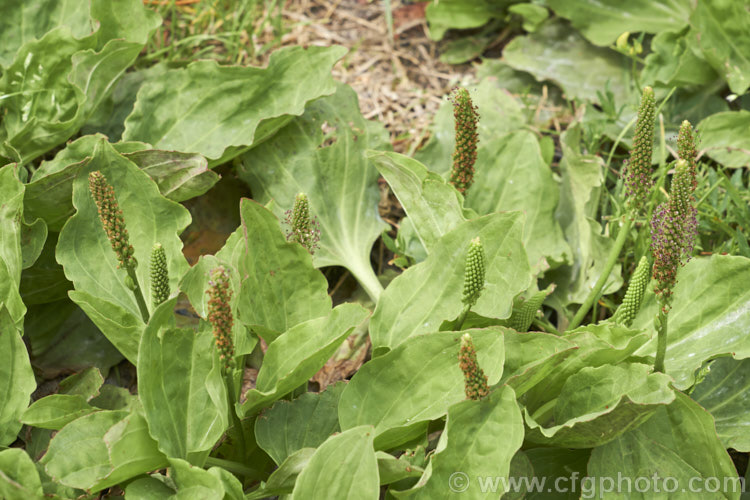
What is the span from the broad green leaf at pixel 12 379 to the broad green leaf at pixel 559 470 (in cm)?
162

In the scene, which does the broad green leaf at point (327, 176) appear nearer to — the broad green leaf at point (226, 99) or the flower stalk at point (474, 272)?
the broad green leaf at point (226, 99)

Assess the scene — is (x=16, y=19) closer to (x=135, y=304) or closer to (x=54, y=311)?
(x=54, y=311)

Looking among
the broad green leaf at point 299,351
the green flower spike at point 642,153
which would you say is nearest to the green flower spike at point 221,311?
the broad green leaf at point 299,351

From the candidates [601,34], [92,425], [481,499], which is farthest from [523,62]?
[92,425]

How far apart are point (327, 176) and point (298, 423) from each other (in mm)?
1247

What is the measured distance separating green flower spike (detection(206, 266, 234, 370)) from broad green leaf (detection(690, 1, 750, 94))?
2635 millimetres

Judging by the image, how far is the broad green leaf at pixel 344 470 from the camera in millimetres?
2031

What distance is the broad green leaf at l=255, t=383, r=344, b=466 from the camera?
2375 millimetres

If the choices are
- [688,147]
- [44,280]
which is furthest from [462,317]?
[44,280]

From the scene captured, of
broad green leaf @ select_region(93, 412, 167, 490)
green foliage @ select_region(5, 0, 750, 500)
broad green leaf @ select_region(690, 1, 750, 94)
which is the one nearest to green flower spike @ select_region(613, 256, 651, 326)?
green foliage @ select_region(5, 0, 750, 500)

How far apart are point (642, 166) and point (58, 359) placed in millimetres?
2281

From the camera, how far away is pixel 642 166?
2.44m

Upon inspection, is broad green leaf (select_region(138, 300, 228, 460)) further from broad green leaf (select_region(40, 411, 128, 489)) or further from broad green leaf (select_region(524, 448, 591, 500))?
broad green leaf (select_region(524, 448, 591, 500))

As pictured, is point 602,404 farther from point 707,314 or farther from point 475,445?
point 707,314
